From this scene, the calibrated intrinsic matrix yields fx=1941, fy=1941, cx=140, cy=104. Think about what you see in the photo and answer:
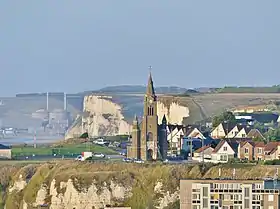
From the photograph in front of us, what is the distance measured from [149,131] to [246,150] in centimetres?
316

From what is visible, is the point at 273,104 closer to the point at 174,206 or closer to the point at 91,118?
the point at 91,118

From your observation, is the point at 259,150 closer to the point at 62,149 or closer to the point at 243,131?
the point at 243,131

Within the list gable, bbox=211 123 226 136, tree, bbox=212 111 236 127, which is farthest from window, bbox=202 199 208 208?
tree, bbox=212 111 236 127

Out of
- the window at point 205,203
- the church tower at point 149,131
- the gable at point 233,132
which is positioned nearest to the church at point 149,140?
the church tower at point 149,131

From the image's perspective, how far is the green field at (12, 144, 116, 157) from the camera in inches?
2251

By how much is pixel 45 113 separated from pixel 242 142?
2875 centimetres

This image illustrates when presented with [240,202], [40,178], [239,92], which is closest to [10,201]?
[40,178]

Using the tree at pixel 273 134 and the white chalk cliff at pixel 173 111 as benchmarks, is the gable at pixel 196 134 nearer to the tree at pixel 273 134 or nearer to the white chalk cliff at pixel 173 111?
the tree at pixel 273 134

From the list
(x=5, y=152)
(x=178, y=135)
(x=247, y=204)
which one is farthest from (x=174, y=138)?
(x=247, y=204)

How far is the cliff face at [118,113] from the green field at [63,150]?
6221 mm

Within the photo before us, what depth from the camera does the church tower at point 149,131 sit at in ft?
174

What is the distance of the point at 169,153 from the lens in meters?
53.8

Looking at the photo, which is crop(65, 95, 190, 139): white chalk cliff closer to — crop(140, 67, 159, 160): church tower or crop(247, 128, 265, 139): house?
crop(247, 128, 265, 139): house

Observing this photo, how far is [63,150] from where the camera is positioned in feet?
193
